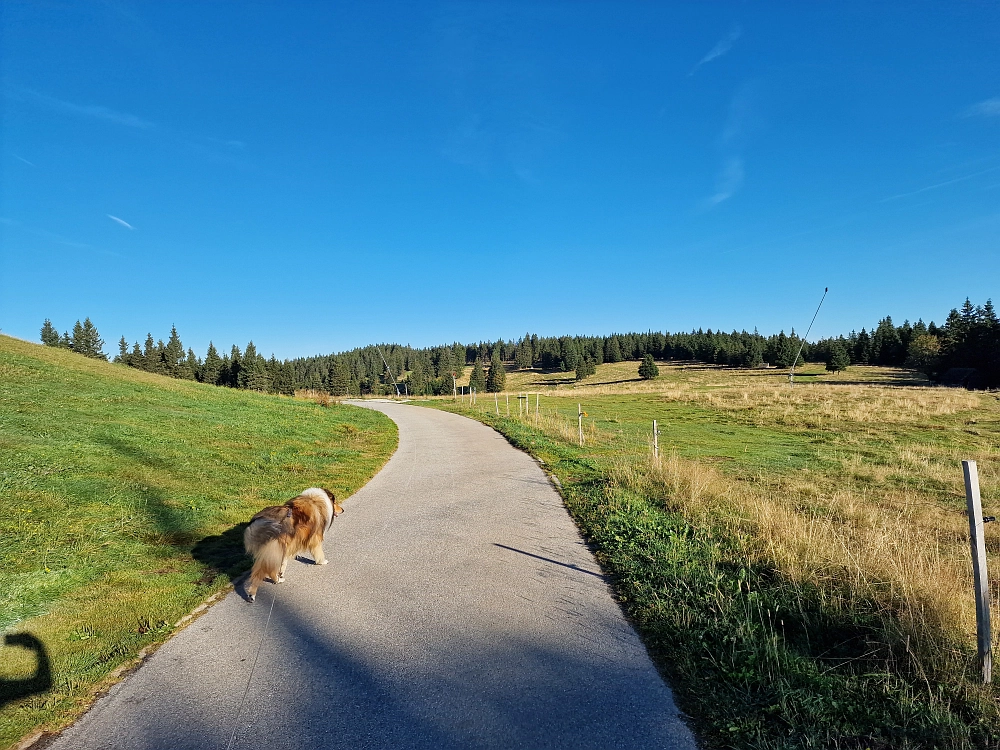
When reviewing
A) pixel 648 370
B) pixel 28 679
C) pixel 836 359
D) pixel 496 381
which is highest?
pixel 836 359

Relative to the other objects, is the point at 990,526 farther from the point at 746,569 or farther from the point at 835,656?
the point at 835,656

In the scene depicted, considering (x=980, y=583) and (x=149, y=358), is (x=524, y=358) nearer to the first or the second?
(x=149, y=358)

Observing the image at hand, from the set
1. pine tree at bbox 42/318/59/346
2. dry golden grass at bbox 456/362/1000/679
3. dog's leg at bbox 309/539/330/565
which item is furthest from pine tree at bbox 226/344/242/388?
dog's leg at bbox 309/539/330/565

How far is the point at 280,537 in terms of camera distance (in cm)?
502

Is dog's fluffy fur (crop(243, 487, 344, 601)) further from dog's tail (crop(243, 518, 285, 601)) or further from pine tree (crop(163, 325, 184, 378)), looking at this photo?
pine tree (crop(163, 325, 184, 378))

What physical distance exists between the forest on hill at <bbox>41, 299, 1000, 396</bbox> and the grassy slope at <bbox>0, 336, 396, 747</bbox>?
1626 inches

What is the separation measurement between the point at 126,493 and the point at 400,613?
6.07 m

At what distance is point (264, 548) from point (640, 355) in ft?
463

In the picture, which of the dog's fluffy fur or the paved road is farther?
the dog's fluffy fur

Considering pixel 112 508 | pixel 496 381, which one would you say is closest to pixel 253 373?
pixel 496 381

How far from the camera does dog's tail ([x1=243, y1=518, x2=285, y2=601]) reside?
16.2ft

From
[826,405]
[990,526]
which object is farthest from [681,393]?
[990,526]

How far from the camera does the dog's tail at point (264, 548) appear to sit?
494 cm

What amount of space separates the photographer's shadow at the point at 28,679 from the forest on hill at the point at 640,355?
5183 centimetres
